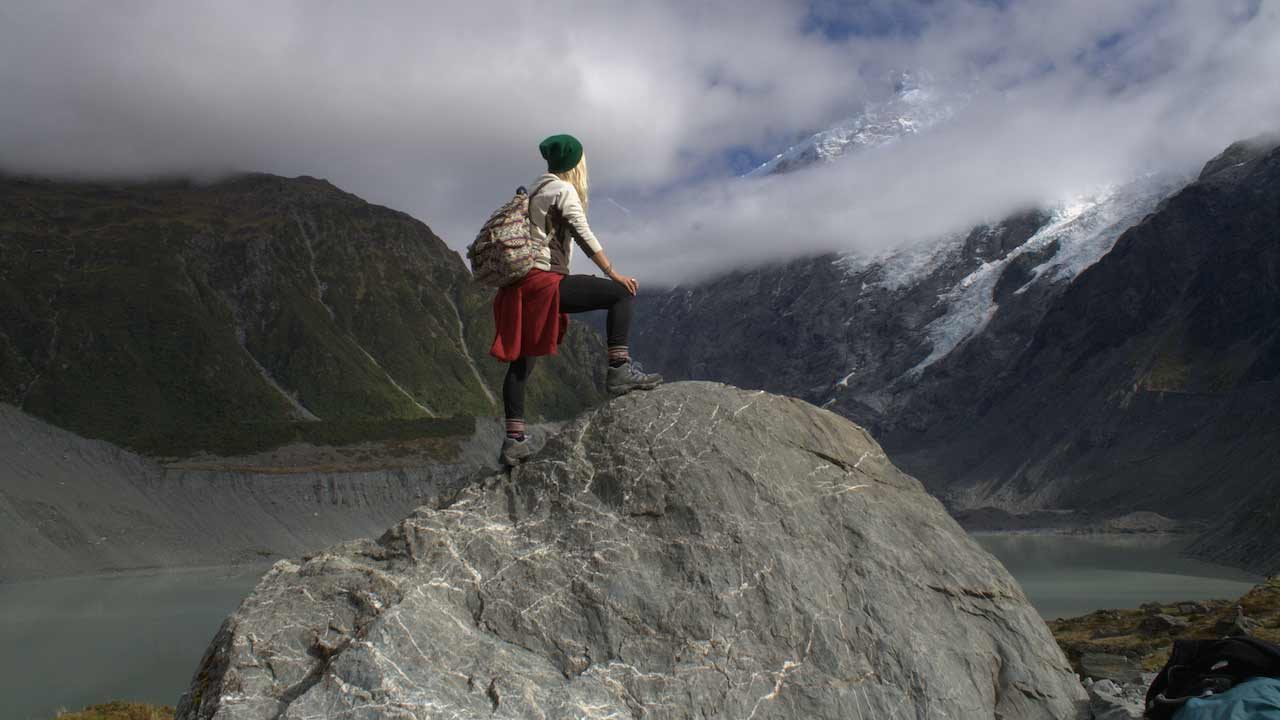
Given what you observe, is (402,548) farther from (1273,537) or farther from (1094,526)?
(1094,526)

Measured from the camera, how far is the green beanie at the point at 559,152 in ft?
27.6

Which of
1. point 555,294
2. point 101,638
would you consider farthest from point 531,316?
point 101,638

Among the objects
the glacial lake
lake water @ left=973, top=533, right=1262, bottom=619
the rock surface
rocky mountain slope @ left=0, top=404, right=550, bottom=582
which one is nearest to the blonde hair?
the rock surface

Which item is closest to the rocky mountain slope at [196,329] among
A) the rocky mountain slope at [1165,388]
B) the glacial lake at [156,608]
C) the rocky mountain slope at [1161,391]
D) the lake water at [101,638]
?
the lake water at [101,638]

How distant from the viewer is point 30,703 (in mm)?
28422

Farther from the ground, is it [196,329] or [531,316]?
[196,329]

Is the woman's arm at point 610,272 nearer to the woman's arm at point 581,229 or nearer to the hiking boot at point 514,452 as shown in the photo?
the woman's arm at point 581,229

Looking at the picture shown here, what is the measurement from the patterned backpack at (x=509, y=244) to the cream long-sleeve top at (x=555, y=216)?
5 centimetres

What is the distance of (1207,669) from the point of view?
22.8ft

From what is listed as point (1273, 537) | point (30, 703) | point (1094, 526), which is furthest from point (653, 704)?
point (1094, 526)

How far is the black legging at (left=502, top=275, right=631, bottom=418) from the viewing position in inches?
324

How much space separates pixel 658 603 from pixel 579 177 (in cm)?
365

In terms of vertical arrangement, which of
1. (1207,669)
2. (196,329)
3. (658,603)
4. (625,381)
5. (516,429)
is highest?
(196,329)

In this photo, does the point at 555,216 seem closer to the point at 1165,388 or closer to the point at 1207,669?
the point at 1207,669
